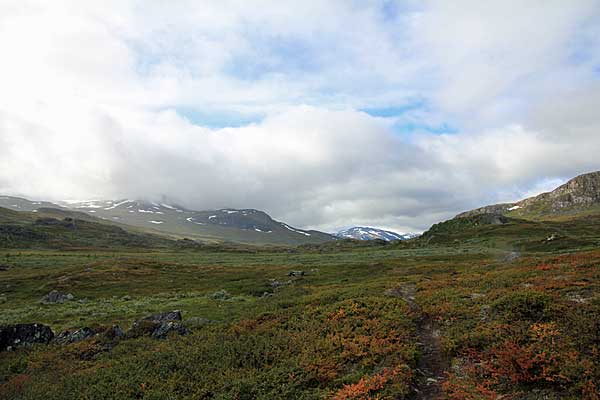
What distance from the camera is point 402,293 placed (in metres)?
29.9

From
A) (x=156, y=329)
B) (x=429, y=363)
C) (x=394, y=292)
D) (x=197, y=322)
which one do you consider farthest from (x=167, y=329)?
(x=394, y=292)

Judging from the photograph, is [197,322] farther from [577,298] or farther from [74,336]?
[577,298]

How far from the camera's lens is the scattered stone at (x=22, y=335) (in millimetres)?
24734

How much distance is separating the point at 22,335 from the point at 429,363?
1094 inches

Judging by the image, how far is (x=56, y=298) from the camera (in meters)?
45.0

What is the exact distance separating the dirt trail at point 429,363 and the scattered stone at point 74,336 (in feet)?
77.3

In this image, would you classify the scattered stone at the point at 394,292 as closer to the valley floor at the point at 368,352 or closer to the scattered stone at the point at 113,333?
the valley floor at the point at 368,352

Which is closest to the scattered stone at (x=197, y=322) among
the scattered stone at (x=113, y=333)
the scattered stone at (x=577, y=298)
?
the scattered stone at (x=113, y=333)

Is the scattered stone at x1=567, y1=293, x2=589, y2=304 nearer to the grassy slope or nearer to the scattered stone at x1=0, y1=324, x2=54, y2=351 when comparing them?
the grassy slope

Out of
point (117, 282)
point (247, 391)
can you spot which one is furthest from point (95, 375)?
point (117, 282)

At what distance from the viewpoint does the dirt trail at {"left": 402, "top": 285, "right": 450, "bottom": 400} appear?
12906 mm

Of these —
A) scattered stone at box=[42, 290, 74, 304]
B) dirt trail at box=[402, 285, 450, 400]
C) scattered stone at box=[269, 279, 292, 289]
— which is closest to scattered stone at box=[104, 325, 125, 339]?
dirt trail at box=[402, 285, 450, 400]

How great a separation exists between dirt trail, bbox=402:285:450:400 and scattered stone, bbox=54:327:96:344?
23566mm

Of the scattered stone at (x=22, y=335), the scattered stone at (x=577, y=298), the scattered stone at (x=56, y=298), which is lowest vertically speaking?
the scattered stone at (x=56, y=298)
